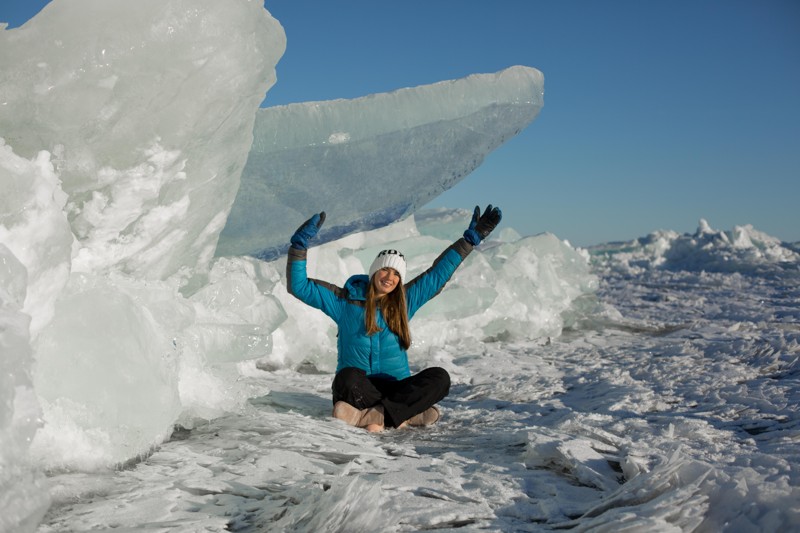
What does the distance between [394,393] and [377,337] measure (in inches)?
12.1

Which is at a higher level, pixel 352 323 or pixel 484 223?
pixel 484 223

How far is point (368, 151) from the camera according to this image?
4598 millimetres

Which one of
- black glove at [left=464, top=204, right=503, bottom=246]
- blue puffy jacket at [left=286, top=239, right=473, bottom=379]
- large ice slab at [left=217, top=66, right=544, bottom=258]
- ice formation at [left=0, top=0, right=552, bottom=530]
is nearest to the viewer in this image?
ice formation at [left=0, top=0, right=552, bottom=530]

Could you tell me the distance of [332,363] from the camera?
16.2ft

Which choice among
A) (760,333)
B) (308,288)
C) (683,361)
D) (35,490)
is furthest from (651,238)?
(35,490)

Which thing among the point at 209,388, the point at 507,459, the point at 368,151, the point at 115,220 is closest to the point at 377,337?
the point at 209,388

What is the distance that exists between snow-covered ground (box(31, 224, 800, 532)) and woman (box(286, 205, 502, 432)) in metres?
0.12

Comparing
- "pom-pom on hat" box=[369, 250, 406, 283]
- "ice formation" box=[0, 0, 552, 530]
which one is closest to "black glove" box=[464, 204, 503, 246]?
"pom-pom on hat" box=[369, 250, 406, 283]

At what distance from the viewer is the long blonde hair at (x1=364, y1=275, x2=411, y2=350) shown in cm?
333

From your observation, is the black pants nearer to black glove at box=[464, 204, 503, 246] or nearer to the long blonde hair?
the long blonde hair

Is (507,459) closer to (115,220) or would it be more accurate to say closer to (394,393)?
(394,393)

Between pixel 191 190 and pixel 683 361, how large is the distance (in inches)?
141

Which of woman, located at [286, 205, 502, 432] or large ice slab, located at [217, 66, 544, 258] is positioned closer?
woman, located at [286, 205, 502, 432]

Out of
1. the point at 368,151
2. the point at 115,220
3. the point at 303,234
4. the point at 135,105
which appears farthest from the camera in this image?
the point at 368,151
